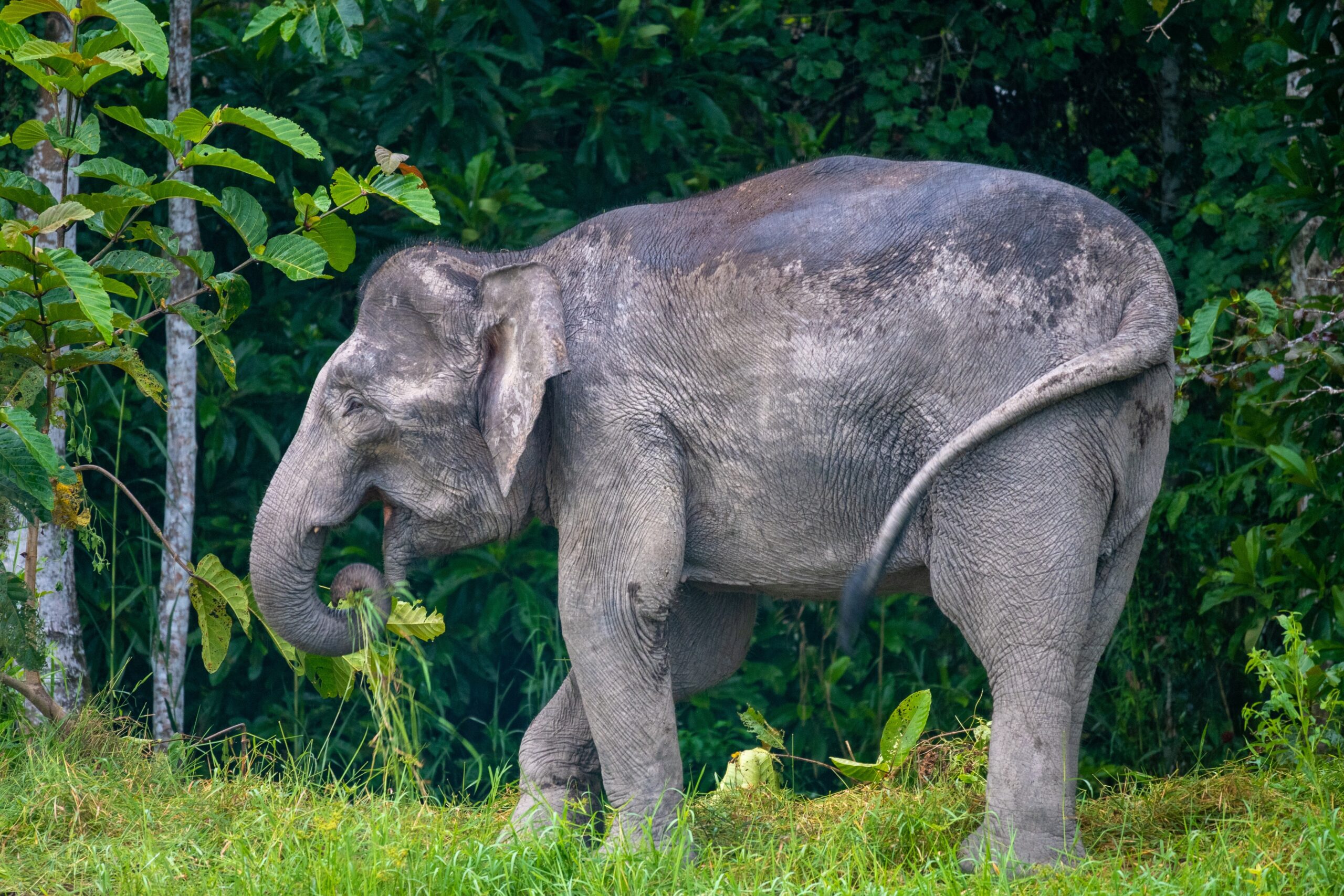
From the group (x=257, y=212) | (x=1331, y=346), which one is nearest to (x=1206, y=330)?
(x=1331, y=346)

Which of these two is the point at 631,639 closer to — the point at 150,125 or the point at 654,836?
the point at 654,836

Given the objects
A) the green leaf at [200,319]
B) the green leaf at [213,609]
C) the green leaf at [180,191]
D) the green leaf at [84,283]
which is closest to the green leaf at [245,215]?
the green leaf at [180,191]

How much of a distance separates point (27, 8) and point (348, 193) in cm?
97

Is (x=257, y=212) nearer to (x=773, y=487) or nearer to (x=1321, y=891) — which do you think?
(x=773, y=487)

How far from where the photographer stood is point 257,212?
4.46 meters

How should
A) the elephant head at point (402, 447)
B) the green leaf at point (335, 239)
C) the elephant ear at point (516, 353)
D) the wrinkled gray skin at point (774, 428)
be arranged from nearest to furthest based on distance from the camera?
the wrinkled gray skin at point (774, 428), the elephant ear at point (516, 353), the elephant head at point (402, 447), the green leaf at point (335, 239)

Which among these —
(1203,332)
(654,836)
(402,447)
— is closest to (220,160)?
(402,447)

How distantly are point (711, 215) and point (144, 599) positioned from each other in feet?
10.7

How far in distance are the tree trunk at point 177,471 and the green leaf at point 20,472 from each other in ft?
4.90

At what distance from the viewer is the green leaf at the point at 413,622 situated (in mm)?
4129

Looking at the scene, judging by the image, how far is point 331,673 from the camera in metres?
4.68

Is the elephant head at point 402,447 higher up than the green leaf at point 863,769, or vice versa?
the elephant head at point 402,447

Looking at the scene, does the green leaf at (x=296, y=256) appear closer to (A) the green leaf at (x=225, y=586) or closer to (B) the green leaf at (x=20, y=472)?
(B) the green leaf at (x=20, y=472)

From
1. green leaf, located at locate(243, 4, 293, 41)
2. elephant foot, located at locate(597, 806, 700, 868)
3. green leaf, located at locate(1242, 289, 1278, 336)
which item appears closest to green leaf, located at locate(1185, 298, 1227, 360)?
green leaf, located at locate(1242, 289, 1278, 336)
